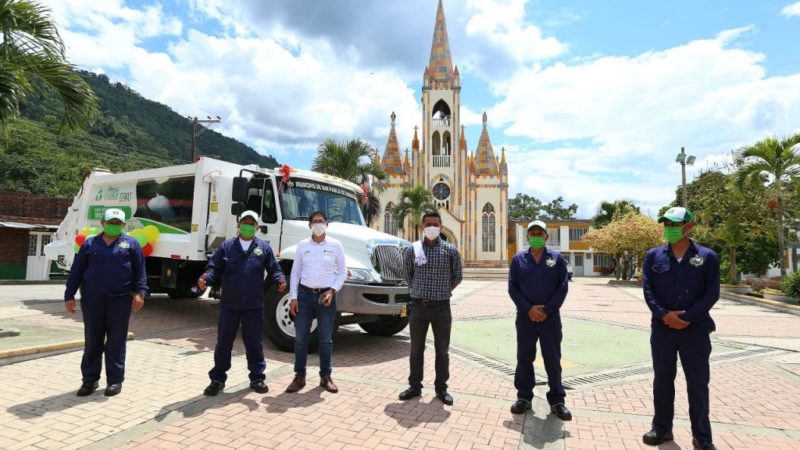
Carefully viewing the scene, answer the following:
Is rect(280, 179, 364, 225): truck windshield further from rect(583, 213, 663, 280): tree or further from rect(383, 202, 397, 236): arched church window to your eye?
rect(383, 202, 397, 236): arched church window

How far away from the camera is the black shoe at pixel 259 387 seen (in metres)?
4.70

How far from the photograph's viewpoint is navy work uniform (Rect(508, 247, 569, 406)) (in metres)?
4.32

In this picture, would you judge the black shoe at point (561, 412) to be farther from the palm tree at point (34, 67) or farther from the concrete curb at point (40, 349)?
the palm tree at point (34, 67)

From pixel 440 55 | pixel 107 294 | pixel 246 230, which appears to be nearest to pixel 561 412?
pixel 246 230

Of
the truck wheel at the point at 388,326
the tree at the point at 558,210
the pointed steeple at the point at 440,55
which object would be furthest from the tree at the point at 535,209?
the truck wheel at the point at 388,326

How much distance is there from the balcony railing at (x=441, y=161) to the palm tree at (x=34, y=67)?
37.6 m

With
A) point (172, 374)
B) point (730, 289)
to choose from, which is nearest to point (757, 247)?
point (730, 289)

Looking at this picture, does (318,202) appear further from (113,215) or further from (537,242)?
(537,242)

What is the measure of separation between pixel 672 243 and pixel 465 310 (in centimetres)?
908

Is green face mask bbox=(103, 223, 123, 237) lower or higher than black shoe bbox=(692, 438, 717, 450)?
higher

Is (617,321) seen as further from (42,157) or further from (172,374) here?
(42,157)

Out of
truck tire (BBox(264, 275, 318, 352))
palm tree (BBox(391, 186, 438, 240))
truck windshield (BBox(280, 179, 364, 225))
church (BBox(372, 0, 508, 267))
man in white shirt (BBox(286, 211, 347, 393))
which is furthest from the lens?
church (BBox(372, 0, 508, 267))

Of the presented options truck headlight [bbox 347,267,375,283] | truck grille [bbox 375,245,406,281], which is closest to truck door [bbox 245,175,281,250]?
truck headlight [bbox 347,267,375,283]

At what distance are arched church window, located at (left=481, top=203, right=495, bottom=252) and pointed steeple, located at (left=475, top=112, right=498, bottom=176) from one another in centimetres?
330
